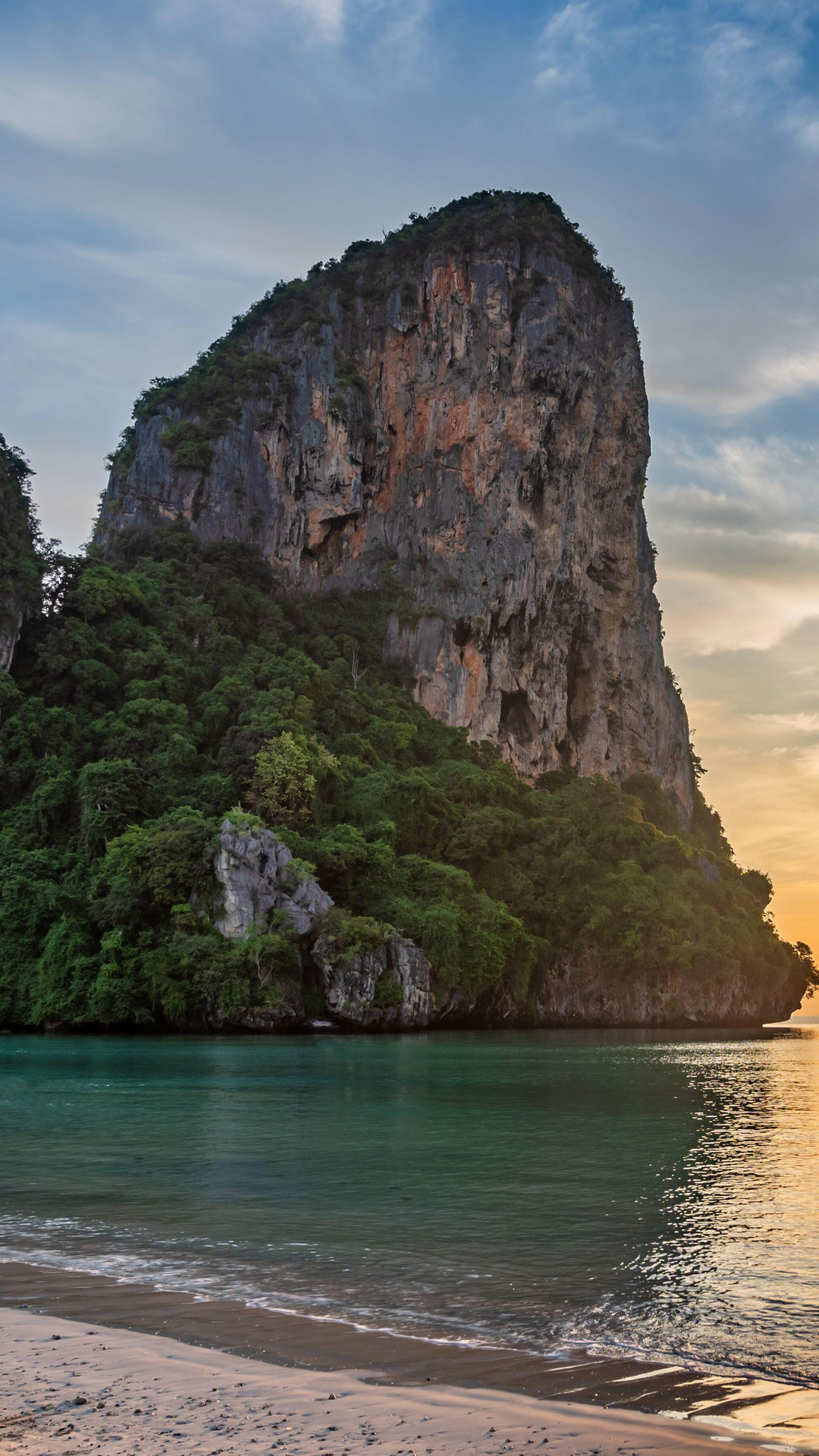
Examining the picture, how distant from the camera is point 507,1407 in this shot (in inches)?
172

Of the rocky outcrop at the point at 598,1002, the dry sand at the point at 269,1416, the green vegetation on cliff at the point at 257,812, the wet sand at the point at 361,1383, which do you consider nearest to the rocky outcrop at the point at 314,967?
the rocky outcrop at the point at 598,1002

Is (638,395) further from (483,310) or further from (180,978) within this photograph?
(180,978)

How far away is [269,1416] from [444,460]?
71597 millimetres

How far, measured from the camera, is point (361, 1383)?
15.2 feet

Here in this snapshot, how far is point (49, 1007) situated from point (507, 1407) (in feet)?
120

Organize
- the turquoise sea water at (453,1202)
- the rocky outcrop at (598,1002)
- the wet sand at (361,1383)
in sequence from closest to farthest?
the wet sand at (361,1383) → the turquoise sea water at (453,1202) → the rocky outcrop at (598,1002)

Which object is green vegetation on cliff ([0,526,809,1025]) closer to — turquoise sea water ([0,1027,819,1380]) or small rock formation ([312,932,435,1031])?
small rock formation ([312,932,435,1031])

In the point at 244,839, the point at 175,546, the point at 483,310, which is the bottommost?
the point at 244,839

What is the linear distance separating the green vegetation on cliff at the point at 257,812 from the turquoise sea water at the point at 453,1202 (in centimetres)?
1771

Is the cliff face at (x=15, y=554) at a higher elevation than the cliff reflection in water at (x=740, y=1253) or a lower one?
higher

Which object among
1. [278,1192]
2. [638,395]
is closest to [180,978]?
[278,1192]

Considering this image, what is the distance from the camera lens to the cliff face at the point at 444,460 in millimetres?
69688

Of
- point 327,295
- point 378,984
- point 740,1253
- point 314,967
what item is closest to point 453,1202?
point 740,1253

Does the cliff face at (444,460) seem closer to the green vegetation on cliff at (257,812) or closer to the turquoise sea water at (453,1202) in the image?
the green vegetation on cliff at (257,812)
